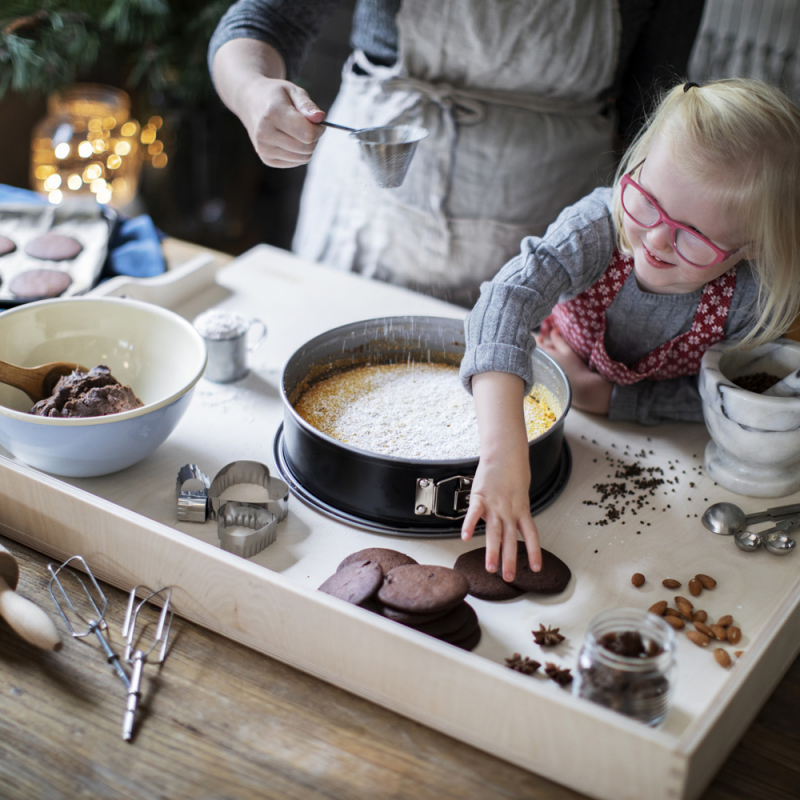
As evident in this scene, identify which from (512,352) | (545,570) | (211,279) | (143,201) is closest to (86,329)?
(211,279)

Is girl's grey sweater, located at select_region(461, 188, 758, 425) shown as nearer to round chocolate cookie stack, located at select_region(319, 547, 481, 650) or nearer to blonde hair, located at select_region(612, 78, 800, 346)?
blonde hair, located at select_region(612, 78, 800, 346)

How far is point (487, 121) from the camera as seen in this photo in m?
1.55

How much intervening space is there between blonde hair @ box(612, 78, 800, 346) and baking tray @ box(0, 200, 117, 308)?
106 cm

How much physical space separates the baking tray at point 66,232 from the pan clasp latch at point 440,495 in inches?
33.1

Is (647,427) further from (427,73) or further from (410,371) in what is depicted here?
(427,73)

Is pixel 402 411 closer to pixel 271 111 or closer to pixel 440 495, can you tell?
pixel 440 495

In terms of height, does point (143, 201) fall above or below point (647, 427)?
below

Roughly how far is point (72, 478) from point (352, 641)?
49 centimetres

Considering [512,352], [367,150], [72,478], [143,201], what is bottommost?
[143,201]

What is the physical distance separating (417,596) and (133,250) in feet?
3.46

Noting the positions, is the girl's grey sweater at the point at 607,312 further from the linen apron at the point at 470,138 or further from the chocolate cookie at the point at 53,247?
the chocolate cookie at the point at 53,247

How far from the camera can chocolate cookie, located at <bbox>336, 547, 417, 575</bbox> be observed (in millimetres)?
946

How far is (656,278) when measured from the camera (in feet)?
3.63

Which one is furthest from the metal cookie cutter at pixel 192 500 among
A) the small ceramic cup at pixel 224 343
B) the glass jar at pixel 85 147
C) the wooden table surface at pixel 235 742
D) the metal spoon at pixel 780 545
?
the glass jar at pixel 85 147
